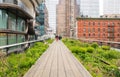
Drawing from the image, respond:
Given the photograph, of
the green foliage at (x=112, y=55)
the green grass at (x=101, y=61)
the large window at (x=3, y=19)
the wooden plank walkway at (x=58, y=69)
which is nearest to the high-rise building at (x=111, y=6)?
the large window at (x=3, y=19)

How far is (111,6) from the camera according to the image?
181 metres

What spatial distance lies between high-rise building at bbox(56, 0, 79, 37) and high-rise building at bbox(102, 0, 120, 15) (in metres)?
19.5

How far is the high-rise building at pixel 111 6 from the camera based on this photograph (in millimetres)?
173750

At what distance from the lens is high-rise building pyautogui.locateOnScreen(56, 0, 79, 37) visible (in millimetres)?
168062

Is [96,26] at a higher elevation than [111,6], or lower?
lower

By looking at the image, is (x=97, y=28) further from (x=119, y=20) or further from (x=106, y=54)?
(x=106, y=54)

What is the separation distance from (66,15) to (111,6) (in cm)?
3399

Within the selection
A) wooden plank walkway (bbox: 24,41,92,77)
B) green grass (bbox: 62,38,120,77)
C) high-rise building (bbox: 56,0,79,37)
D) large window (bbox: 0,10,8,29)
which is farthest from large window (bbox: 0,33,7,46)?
high-rise building (bbox: 56,0,79,37)

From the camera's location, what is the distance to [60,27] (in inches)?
6870

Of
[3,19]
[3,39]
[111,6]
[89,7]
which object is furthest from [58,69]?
[111,6]

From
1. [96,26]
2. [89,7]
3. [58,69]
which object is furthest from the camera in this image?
[89,7]

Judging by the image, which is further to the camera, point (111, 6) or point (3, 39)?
point (111, 6)

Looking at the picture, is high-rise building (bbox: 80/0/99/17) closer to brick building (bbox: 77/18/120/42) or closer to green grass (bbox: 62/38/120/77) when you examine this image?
brick building (bbox: 77/18/120/42)

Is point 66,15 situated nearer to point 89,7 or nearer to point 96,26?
point 89,7
